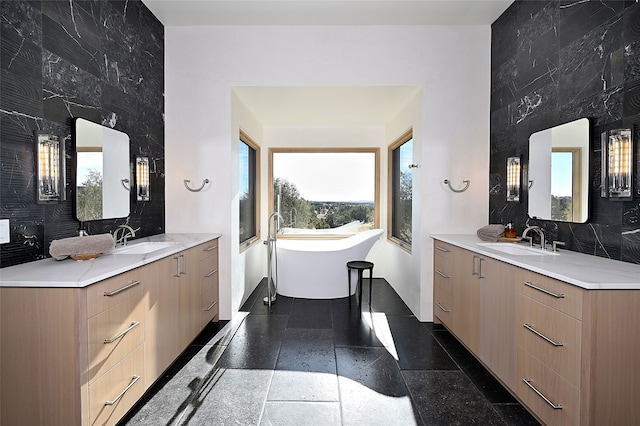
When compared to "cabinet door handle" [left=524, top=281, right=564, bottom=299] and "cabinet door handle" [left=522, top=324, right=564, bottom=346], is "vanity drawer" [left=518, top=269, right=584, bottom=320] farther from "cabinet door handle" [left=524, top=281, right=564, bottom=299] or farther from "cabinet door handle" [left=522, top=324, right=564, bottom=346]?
"cabinet door handle" [left=522, top=324, right=564, bottom=346]

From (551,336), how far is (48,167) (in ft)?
9.25

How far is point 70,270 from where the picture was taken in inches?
66.7

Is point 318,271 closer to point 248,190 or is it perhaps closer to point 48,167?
point 248,190

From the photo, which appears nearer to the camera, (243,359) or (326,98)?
(243,359)

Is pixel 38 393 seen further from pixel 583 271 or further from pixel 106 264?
pixel 583 271

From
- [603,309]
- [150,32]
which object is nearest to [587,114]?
[603,309]

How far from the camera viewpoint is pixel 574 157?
7.86 feet

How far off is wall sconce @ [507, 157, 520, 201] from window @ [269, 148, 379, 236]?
7.83 feet

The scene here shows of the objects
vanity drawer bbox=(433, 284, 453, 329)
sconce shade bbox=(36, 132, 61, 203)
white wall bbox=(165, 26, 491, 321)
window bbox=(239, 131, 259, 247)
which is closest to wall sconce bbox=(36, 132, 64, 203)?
sconce shade bbox=(36, 132, 61, 203)

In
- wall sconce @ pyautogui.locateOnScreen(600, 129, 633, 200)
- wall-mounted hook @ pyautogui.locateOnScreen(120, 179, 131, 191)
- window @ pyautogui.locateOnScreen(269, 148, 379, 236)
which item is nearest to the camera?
wall sconce @ pyautogui.locateOnScreen(600, 129, 633, 200)

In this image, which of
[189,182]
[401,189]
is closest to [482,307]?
[401,189]

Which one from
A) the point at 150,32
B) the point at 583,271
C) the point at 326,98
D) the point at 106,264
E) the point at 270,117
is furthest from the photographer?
the point at 270,117

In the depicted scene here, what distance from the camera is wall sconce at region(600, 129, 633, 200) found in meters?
1.97

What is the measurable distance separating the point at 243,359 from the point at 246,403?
1.93 feet
